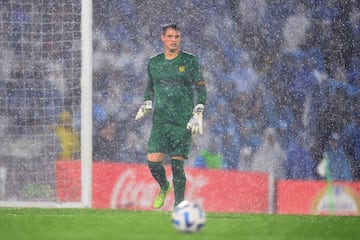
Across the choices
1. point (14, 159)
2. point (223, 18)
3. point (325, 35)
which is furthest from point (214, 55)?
point (14, 159)

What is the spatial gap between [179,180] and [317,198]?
175 centimetres

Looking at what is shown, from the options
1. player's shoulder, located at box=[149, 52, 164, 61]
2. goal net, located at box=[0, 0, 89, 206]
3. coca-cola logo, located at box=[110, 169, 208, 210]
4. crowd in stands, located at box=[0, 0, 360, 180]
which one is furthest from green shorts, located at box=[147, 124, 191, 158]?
goal net, located at box=[0, 0, 89, 206]

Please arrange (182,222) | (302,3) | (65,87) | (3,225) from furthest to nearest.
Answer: (302,3)
(65,87)
(3,225)
(182,222)

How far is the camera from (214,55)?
1323 cm

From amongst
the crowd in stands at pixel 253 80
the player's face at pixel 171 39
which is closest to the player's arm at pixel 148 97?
the crowd in stands at pixel 253 80

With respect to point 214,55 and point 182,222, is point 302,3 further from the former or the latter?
point 182,222

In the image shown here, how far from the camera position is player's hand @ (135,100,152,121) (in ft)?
42.1

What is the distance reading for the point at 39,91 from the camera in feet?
41.9

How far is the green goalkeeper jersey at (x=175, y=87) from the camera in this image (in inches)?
495

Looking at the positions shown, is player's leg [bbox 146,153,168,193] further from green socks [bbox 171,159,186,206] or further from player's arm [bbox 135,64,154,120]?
player's arm [bbox 135,64,154,120]

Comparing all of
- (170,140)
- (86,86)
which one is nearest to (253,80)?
(170,140)

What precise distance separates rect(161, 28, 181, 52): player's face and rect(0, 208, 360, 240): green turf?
2007 mm

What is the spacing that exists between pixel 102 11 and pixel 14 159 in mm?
1965

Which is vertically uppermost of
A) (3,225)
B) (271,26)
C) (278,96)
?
(271,26)
